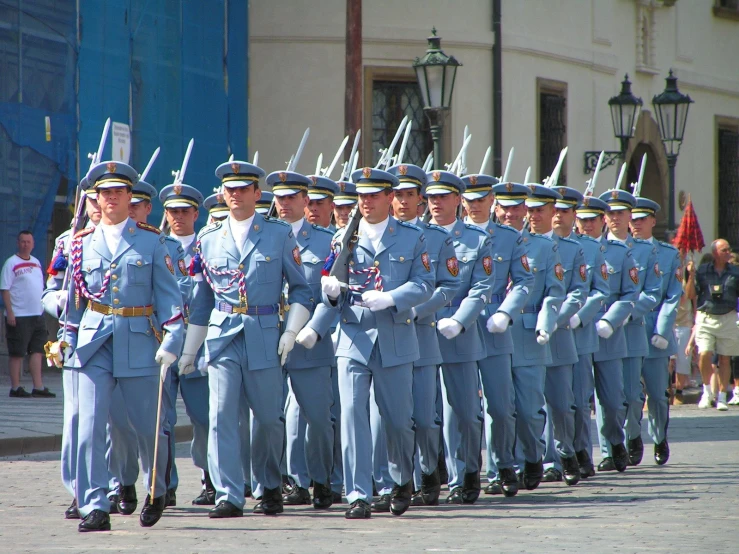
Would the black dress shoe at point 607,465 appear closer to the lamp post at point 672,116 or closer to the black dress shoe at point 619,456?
the black dress shoe at point 619,456

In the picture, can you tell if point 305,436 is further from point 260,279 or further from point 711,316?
point 711,316

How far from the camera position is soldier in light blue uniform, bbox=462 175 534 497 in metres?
10.6

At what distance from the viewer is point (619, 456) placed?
12.2m

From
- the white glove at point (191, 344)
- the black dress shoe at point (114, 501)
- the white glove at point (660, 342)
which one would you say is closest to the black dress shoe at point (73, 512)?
the black dress shoe at point (114, 501)

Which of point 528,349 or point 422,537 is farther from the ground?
point 528,349

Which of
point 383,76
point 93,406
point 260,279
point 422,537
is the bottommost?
point 422,537

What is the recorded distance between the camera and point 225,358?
9.26 metres

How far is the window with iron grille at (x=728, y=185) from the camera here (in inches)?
1282

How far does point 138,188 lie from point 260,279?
139 centimetres

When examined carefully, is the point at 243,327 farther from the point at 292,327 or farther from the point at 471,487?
the point at 471,487

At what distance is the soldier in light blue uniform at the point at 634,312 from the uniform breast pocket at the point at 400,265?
134 inches

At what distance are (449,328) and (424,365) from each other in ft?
0.92

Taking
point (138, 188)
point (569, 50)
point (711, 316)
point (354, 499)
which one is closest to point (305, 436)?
point (354, 499)

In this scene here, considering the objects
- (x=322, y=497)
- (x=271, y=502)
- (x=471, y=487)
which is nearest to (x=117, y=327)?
(x=271, y=502)
